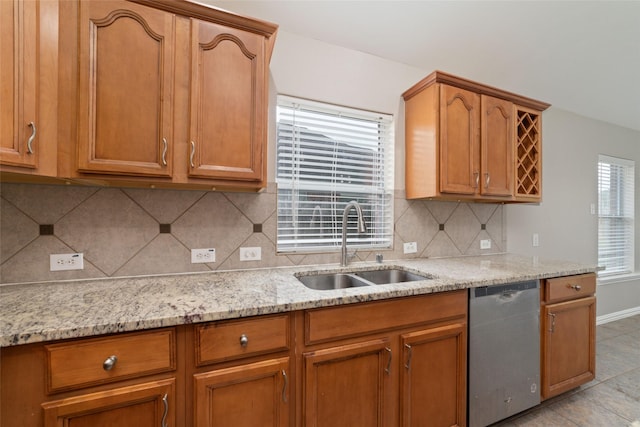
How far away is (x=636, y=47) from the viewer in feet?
6.51

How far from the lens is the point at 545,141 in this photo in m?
2.92

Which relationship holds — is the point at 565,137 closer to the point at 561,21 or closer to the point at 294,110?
the point at 561,21

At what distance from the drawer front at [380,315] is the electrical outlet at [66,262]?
122cm

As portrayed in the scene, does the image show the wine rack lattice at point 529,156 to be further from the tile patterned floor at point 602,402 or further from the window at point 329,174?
the tile patterned floor at point 602,402

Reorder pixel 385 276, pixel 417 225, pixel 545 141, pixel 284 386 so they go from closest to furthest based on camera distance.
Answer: pixel 284 386
pixel 385 276
pixel 417 225
pixel 545 141

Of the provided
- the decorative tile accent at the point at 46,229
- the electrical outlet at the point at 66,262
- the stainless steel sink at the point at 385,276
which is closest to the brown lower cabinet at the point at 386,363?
the stainless steel sink at the point at 385,276

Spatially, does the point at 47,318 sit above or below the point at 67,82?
below

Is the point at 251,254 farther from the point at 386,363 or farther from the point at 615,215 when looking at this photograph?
the point at 615,215

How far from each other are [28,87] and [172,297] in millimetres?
972

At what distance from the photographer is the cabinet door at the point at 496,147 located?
6.75 feet

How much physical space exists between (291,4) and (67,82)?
1.23 m

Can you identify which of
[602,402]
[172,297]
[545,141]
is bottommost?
[602,402]

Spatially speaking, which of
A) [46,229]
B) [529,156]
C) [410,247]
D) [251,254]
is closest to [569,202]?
[529,156]

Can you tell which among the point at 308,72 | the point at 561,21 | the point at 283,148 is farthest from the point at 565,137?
the point at 283,148
